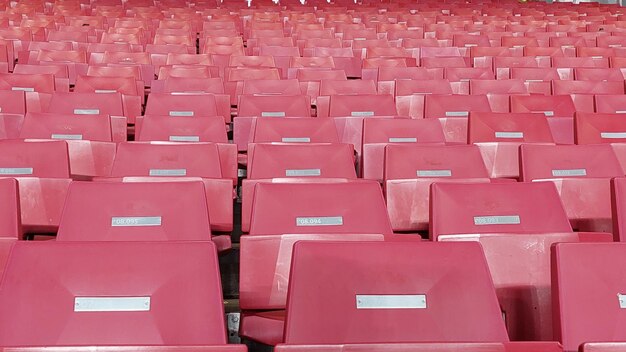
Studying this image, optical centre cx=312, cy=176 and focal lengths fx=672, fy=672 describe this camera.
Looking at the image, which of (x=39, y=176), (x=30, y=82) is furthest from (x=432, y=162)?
(x=30, y=82)

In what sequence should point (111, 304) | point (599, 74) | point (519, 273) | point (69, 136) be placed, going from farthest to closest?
point (599, 74)
point (69, 136)
point (519, 273)
point (111, 304)

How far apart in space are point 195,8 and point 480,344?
2.73 m

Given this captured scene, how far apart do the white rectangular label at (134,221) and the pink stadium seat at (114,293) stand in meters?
0.18

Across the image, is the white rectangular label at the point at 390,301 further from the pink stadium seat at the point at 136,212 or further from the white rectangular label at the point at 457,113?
the white rectangular label at the point at 457,113

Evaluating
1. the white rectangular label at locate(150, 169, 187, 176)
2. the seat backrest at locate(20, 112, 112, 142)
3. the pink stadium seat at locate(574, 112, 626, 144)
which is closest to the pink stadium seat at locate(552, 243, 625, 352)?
the white rectangular label at locate(150, 169, 187, 176)

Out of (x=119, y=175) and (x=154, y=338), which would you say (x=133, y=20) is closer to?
(x=119, y=175)

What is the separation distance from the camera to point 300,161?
91cm

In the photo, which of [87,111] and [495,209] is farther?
[87,111]

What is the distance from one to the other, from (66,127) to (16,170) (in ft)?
0.71

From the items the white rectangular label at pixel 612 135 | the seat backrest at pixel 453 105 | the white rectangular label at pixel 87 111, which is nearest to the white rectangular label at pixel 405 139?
the seat backrest at pixel 453 105

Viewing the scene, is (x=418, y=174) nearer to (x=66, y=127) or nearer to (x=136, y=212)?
(x=136, y=212)

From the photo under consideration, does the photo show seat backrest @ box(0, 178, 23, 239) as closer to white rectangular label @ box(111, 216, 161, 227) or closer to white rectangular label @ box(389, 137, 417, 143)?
white rectangular label @ box(111, 216, 161, 227)

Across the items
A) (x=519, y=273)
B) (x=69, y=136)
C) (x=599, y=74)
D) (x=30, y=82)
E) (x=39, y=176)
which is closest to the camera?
(x=519, y=273)

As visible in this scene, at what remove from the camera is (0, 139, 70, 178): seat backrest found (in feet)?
2.81
